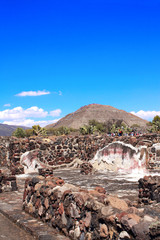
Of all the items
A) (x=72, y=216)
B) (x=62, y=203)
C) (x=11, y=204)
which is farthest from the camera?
(x=11, y=204)

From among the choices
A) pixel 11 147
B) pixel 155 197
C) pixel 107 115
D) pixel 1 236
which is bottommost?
pixel 1 236

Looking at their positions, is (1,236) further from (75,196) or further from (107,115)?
(107,115)

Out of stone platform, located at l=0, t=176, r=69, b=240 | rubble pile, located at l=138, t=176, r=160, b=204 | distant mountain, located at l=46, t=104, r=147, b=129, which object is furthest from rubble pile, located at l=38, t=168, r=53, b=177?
distant mountain, located at l=46, t=104, r=147, b=129

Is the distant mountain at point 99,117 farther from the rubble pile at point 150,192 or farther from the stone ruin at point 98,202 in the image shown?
the rubble pile at point 150,192

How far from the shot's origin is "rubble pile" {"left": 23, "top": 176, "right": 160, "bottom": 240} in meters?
2.47

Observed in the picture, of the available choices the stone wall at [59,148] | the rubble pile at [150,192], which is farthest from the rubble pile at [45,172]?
the rubble pile at [150,192]

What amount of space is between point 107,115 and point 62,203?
87996mm

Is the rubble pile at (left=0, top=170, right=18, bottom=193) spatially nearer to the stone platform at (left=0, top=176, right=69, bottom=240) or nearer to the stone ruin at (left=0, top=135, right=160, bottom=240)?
the stone ruin at (left=0, top=135, right=160, bottom=240)

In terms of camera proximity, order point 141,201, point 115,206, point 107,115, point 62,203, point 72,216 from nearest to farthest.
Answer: point 115,206
point 72,216
point 62,203
point 141,201
point 107,115

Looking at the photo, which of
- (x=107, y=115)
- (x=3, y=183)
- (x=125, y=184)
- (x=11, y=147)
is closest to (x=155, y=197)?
(x=125, y=184)

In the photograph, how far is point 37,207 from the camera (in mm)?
4320

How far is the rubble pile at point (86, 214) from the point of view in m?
2.47

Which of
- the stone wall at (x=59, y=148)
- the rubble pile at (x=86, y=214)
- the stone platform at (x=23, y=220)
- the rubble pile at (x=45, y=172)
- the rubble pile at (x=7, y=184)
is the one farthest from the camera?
the stone wall at (x=59, y=148)

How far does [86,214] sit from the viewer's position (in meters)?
3.14
